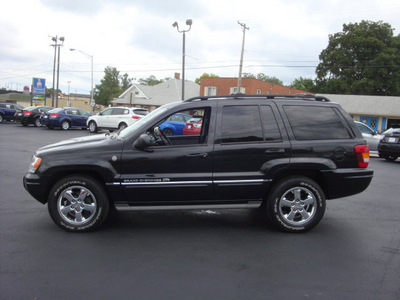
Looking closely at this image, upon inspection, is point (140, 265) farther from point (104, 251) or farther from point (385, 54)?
point (385, 54)

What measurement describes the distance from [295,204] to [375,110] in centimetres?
3788

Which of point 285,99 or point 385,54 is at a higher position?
point 385,54

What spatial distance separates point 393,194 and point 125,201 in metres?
5.91

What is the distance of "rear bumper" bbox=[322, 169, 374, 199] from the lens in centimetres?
498

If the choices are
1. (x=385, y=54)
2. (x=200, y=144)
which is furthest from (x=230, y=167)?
(x=385, y=54)

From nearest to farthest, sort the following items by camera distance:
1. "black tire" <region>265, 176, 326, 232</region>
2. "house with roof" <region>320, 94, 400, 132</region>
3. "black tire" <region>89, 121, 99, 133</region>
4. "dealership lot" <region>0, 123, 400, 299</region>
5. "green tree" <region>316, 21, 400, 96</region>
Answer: "dealership lot" <region>0, 123, 400, 299</region>, "black tire" <region>265, 176, 326, 232</region>, "black tire" <region>89, 121, 99, 133</region>, "house with roof" <region>320, 94, 400, 132</region>, "green tree" <region>316, 21, 400, 96</region>

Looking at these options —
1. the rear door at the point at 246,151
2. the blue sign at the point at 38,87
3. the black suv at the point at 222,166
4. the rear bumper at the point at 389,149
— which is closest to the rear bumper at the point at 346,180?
the black suv at the point at 222,166

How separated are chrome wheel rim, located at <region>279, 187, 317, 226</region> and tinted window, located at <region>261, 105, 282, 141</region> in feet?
2.52

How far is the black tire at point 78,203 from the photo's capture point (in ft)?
15.3

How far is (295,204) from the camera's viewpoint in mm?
4941

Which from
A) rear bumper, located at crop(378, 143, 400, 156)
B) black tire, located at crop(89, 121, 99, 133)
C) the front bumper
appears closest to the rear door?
the front bumper

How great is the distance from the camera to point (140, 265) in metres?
3.86

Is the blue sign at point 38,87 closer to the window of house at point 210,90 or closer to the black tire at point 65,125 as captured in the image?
the window of house at point 210,90

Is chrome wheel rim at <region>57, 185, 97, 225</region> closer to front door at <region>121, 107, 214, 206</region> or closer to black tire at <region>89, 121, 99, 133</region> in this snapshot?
front door at <region>121, 107, 214, 206</region>
